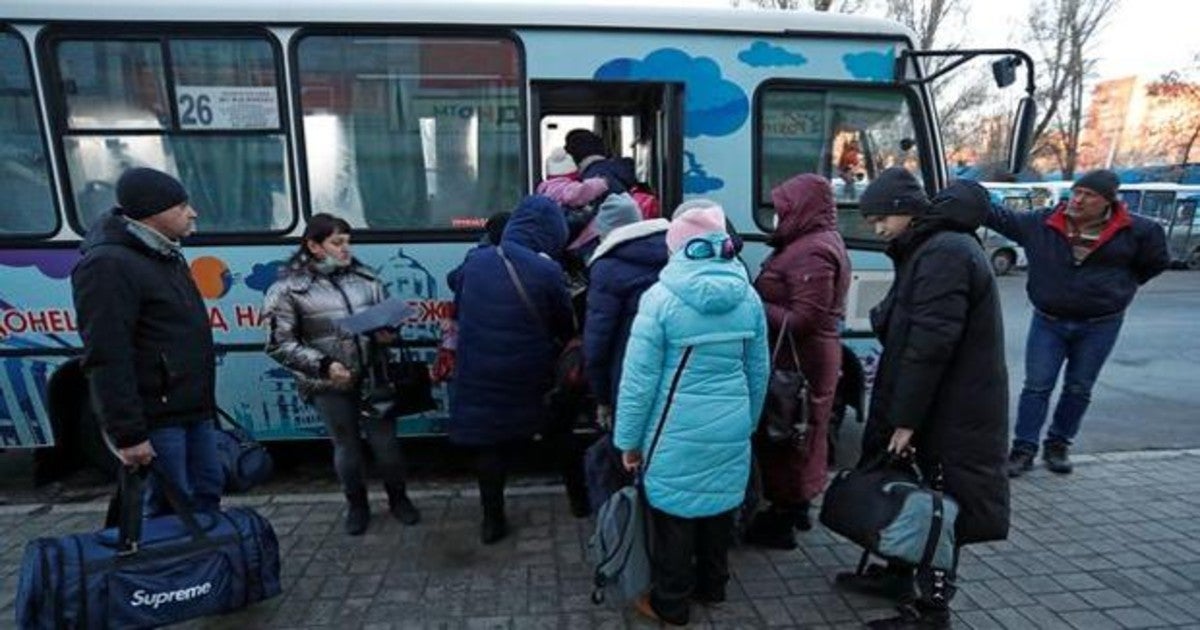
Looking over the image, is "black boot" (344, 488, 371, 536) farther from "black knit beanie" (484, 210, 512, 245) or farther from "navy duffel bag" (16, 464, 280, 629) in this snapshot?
"black knit beanie" (484, 210, 512, 245)

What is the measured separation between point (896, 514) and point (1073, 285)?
2.45m

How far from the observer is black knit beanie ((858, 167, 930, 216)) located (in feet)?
8.82

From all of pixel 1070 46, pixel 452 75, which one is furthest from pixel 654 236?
pixel 1070 46

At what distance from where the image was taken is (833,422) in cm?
440

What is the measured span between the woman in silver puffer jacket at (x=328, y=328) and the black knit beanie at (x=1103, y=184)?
4.09 m

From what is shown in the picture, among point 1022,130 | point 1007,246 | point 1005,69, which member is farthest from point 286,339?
point 1007,246

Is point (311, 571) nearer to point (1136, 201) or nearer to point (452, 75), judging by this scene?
point (452, 75)

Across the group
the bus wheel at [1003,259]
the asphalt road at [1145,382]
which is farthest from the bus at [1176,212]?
the asphalt road at [1145,382]

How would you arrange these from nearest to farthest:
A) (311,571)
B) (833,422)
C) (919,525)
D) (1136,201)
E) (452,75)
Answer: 1. (919,525)
2. (311,571)
3. (452,75)
4. (833,422)
5. (1136,201)

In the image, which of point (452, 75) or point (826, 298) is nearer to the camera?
point (826, 298)

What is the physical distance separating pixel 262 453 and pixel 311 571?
65 cm

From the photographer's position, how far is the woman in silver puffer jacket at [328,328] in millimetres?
3314

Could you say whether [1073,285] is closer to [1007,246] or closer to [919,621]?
[919,621]

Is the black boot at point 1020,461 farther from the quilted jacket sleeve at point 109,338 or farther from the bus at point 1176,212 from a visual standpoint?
the bus at point 1176,212
